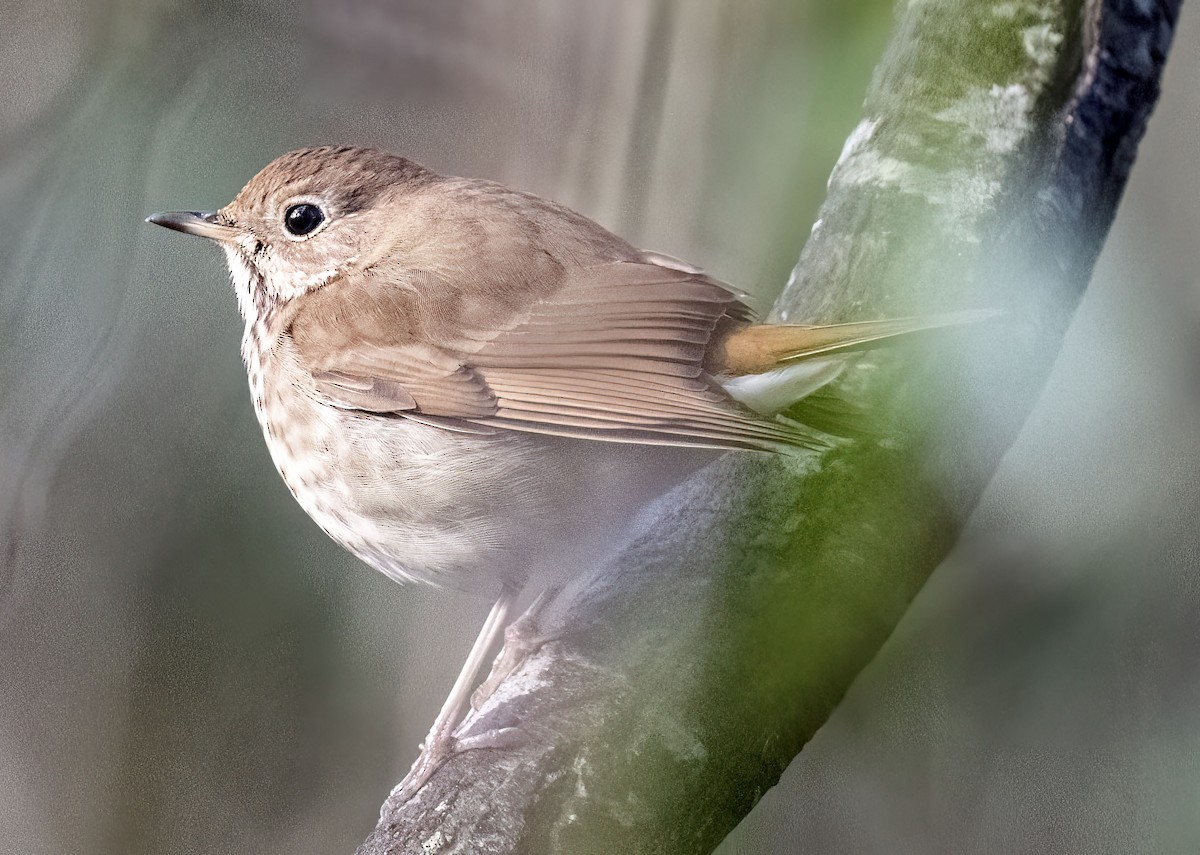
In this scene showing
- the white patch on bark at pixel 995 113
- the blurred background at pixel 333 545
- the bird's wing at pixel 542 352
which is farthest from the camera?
the bird's wing at pixel 542 352

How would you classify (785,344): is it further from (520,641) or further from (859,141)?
(520,641)

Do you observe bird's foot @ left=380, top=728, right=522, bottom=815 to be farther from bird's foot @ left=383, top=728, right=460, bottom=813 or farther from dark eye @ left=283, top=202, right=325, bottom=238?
dark eye @ left=283, top=202, right=325, bottom=238

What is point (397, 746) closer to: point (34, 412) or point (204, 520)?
point (204, 520)

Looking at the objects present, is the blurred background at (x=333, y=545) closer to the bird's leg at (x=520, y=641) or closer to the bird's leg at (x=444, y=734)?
the bird's leg at (x=444, y=734)

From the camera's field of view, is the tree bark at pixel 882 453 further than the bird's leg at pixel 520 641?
No

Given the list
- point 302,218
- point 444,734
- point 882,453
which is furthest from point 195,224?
point 882,453

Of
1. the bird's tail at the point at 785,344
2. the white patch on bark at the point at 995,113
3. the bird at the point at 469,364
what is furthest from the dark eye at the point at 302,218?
the white patch on bark at the point at 995,113

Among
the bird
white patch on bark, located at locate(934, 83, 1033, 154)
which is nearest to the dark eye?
the bird
